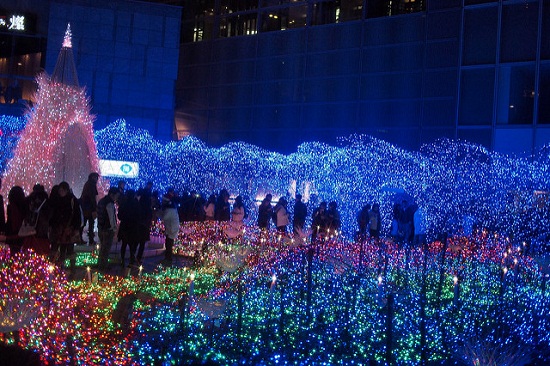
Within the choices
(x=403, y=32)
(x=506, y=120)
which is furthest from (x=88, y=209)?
(x=403, y=32)

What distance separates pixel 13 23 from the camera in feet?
124

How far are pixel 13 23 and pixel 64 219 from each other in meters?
28.6

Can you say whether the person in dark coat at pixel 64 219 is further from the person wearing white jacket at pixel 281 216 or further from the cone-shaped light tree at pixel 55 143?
the person wearing white jacket at pixel 281 216

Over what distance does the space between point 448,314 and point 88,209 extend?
7.72m

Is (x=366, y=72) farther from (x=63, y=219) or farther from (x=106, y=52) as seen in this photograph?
(x=63, y=219)

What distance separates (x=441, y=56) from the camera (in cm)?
3133

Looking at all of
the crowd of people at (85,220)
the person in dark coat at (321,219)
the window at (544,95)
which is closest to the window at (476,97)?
the window at (544,95)

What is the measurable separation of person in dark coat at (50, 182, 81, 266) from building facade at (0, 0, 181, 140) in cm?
2438

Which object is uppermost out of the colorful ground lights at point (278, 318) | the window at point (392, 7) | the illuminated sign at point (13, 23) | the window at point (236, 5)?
the window at point (236, 5)

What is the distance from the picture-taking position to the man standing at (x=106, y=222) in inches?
512

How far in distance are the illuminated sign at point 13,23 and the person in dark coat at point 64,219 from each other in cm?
2829

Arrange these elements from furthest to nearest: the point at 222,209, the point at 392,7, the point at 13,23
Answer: the point at 13,23 < the point at 392,7 < the point at 222,209

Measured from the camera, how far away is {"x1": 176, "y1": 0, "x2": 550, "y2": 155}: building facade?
29.2 m

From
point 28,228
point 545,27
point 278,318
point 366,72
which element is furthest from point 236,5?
point 278,318
